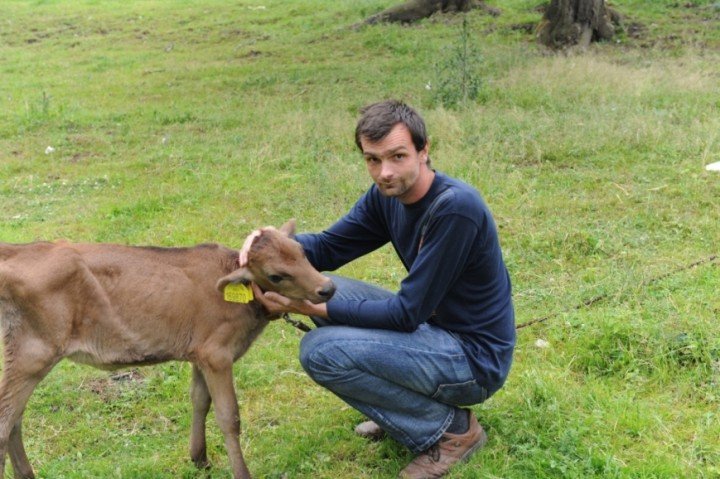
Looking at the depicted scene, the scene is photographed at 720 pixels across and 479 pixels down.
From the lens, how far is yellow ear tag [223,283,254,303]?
4375mm

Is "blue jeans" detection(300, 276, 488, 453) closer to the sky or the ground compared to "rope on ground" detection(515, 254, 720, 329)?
closer to the sky

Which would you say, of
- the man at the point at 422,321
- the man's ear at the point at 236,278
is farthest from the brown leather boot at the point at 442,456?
the man's ear at the point at 236,278

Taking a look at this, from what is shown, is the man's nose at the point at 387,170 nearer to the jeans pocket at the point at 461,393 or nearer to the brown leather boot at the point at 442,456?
the jeans pocket at the point at 461,393

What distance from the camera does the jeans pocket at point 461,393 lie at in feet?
14.0

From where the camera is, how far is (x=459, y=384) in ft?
14.0

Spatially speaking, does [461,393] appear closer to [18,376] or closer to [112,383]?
[18,376]

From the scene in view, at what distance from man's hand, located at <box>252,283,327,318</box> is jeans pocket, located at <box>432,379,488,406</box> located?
76cm

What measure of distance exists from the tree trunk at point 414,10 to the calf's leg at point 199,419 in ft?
50.9

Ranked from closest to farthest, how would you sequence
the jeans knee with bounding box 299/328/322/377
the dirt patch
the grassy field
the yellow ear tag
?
the jeans knee with bounding box 299/328/322/377, the yellow ear tag, the grassy field, the dirt patch

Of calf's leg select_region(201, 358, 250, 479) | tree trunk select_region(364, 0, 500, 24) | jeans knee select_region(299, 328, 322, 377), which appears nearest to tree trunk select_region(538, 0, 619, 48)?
tree trunk select_region(364, 0, 500, 24)

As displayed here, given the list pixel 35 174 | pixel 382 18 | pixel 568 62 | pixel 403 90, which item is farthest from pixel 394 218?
pixel 382 18

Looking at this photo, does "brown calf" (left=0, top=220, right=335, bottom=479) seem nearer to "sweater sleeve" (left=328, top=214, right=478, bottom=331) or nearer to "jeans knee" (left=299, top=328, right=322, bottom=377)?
"jeans knee" (left=299, top=328, right=322, bottom=377)

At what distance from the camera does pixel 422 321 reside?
4211 millimetres

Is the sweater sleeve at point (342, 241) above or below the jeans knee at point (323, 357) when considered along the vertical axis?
above
